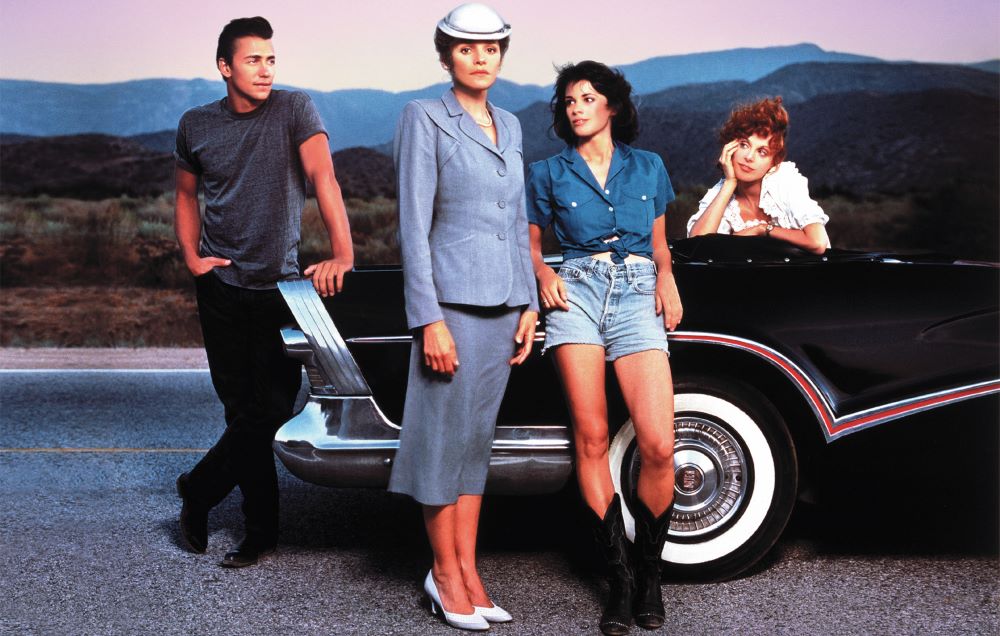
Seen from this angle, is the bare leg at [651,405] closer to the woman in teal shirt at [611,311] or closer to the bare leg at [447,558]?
the woman in teal shirt at [611,311]

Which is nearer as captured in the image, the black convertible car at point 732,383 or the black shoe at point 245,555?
the black convertible car at point 732,383

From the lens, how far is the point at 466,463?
3773mm

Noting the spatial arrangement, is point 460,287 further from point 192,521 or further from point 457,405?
point 192,521

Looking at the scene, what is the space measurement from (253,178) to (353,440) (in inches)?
42.0

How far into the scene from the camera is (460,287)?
142 inches

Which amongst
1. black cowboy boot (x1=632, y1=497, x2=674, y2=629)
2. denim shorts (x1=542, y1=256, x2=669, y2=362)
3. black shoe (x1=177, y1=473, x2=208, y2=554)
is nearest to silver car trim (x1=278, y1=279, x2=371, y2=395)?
denim shorts (x1=542, y1=256, x2=669, y2=362)

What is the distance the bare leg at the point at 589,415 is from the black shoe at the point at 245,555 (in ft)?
4.49

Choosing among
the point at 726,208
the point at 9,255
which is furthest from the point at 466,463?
the point at 9,255

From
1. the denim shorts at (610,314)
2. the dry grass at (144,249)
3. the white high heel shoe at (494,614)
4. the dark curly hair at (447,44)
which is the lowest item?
the dry grass at (144,249)

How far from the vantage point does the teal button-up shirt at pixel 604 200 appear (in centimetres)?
382

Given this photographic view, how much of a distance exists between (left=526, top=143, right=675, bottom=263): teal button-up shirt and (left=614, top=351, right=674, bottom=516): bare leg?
35 cm

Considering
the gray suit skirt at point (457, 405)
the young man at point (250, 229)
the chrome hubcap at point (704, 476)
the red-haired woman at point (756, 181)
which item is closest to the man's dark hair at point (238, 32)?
the young man at point (250, 229)

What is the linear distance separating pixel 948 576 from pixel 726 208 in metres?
1.62

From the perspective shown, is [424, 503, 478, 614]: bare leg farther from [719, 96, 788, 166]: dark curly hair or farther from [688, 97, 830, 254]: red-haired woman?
[719, 96, 788, 166]: dark curly hair
